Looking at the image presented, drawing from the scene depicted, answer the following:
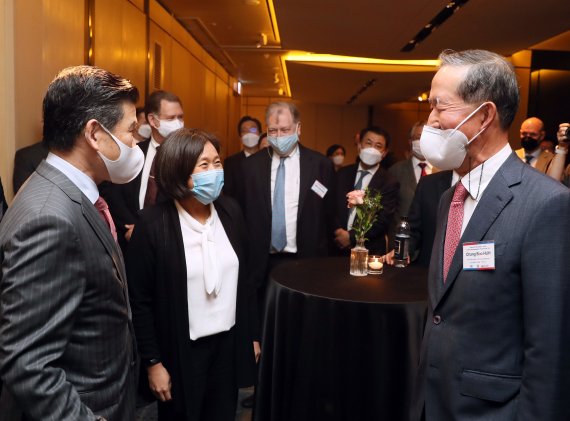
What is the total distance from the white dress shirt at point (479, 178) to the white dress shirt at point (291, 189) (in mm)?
1927

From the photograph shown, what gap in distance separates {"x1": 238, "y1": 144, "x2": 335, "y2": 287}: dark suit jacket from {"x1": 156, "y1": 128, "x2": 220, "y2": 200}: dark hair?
1.25 meters

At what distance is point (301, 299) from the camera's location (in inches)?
92.0

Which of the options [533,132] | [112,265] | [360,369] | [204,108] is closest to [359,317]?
[360,369]

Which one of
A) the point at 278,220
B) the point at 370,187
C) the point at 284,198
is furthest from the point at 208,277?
the point at 370,187

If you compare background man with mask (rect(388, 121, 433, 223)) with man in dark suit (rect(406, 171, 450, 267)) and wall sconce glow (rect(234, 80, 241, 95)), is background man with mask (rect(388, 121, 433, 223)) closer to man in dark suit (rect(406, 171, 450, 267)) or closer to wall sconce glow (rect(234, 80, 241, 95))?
man in dark suit (rect(406, 171, 450, 267))

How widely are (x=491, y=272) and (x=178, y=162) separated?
132cm

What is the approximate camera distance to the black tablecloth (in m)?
2.20

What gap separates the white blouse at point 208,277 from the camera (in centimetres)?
201

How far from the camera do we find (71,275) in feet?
3.78

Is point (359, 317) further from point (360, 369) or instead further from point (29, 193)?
point (29, 193)

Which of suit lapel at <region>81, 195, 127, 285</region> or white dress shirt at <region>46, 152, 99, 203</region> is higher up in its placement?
white dress shirt at <region>46, 152, 99, 203</region>

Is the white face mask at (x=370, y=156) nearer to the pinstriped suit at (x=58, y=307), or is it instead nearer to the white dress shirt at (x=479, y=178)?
the white dress shirt at (x=479, y=178)

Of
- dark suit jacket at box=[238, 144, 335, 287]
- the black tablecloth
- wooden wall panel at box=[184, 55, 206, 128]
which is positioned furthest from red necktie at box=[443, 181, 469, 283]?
wooden wall panel at box=[184, 55, 206, 128]

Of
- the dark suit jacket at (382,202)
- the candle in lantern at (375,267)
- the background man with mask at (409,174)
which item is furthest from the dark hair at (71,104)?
the background man with mask at (409,174)
